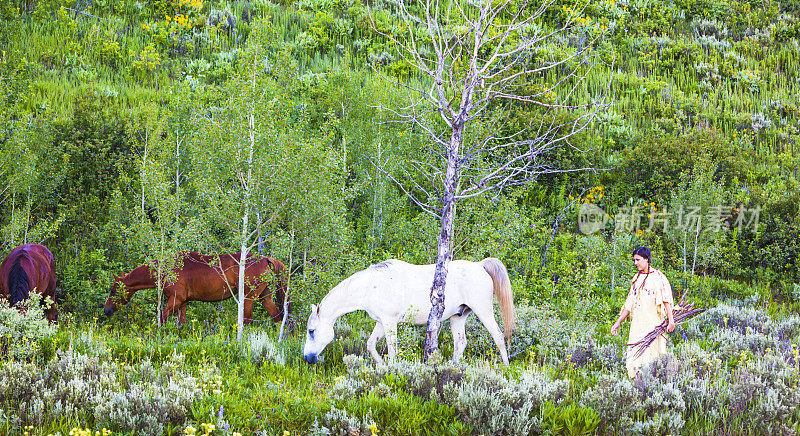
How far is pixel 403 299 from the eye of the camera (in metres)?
9.51

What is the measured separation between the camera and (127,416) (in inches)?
256

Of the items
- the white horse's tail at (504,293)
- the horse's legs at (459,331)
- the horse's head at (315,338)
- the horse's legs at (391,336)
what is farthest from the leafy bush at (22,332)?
the white horse's tail at (504,293)

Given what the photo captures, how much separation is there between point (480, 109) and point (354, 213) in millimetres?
9719

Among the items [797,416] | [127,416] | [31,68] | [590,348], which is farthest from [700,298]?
[31,68]

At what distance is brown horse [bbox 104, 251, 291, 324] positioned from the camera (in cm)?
1250

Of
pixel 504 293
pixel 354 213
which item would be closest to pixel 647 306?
pixel 504 293

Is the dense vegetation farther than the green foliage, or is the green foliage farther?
the dense vegetation

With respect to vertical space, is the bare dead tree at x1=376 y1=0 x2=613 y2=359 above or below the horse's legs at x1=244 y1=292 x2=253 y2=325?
above

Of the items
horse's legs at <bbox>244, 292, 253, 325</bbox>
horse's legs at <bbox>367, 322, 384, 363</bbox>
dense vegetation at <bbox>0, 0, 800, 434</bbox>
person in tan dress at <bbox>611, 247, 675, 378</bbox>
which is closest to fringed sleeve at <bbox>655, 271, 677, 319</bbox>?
person in tan dress at <bbox>611, 247, 675, 378</bbox>

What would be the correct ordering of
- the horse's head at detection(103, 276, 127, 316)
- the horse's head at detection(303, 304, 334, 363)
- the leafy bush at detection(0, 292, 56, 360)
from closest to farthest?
the leafy bush at detection(0, 292, 56, 360) → the horse's head at detection(303, 304, 334, 363) → the horse's head at detection(103, 276, 127, 316)

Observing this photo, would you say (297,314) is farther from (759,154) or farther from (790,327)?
(759,154)

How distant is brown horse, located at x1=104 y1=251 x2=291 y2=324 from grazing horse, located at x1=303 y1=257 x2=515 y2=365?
3005 millimetres

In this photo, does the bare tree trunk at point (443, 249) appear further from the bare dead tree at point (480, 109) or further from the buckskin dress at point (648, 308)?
the buckskin dress at point (648, 308)

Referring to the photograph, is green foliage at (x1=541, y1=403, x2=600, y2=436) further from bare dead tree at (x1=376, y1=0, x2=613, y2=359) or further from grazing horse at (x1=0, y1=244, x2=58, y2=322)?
grazing horse at (x1=0, y1=244, x2=58, y2=322)
